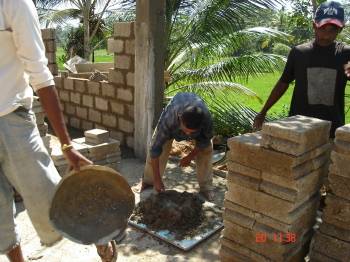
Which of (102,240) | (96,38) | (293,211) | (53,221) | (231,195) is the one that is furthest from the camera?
(96,38)

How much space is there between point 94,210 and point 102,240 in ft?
0.72

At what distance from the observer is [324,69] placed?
3430 millimetres

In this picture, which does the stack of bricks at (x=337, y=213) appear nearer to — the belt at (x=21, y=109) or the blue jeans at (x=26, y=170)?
the blue jeans at (x=26, y=170)

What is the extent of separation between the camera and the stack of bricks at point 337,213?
279cm

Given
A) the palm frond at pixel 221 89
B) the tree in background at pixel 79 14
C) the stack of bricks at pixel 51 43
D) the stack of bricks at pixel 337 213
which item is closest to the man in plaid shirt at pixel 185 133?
the stack of bricks at pixel 337 213

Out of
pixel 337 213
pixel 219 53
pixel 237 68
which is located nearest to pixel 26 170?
pixel 337 213

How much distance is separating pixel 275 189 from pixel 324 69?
1257 millimetres

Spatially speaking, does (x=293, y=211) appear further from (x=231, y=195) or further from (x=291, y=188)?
(x=231, y=195)

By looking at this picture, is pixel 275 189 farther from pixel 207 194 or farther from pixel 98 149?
pixel 98 149

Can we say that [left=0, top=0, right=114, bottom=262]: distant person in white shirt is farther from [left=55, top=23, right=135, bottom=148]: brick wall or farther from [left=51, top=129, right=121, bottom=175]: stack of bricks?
[left=55, top=23, right=135, bottom=148]: brick wall

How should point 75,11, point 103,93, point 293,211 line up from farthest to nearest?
1. point 75,11
2. point 103,93
3. point 293,211

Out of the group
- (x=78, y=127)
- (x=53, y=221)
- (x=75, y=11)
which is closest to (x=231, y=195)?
(x=53, y=221)

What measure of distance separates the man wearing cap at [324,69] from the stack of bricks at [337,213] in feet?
2.23

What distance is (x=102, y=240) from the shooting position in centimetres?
260
